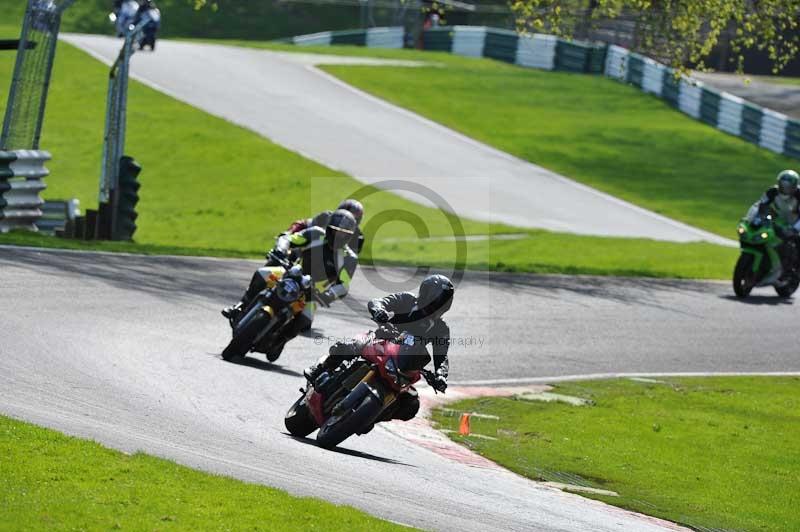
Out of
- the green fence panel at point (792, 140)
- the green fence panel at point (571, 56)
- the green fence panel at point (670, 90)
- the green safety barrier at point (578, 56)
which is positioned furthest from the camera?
the green fence panel at point (571, 56)

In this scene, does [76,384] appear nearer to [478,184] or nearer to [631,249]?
[631,249]

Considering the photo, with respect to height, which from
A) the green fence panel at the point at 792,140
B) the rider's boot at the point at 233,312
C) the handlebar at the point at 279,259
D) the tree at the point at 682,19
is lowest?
the rider's boot at the point at 233,312

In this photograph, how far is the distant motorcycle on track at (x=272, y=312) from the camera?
14.2 metres

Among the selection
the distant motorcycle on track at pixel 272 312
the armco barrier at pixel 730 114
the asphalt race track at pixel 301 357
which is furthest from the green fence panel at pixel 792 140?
the distant motorcycle on track at pixel 272 312

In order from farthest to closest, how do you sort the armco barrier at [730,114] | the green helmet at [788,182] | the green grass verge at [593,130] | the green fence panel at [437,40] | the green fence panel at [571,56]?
the green fence panel at [437,40] → the green fence panel at [571,56] → the armco barrier at [730,114] → the green grass verge at [593,130] → the green helmet at [788,182]

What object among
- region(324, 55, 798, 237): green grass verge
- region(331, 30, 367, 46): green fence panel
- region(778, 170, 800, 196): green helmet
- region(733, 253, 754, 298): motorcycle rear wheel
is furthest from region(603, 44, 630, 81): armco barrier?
region(733, 253, 754, 298): motorcycle rear wheel

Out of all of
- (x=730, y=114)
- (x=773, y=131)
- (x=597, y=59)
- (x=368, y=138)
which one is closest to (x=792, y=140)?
(x=773, y=131)

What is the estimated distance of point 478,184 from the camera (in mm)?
35469

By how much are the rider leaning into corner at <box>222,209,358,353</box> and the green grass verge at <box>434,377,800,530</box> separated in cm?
178

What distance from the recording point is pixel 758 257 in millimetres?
23156

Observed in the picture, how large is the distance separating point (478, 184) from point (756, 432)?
69.2ft

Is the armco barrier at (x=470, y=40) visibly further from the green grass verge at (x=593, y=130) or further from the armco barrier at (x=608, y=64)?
the green grass verge at (x=593, y=130)

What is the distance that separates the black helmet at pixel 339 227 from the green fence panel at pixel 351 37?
39.7 metres

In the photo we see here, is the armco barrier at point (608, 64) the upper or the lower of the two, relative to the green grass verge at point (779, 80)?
lower
